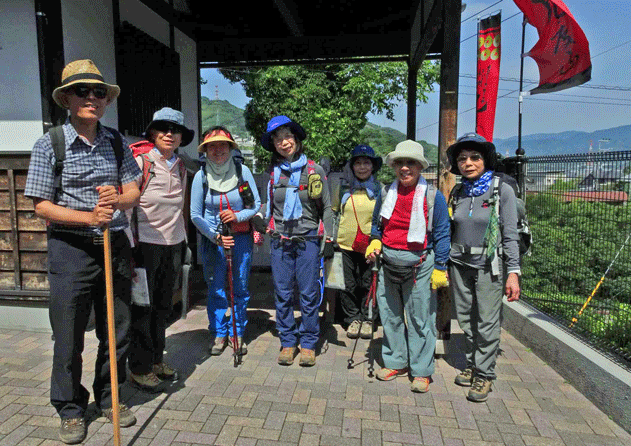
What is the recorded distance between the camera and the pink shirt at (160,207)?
3.27m

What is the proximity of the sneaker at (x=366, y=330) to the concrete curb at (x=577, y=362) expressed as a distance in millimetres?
1522

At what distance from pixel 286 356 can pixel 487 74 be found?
4101mm

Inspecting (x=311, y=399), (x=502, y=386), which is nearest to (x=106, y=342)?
(x=311, y=399)

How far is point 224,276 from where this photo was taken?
13.4ft

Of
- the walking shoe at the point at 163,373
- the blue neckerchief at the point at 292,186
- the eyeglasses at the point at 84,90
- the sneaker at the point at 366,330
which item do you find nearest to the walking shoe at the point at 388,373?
the sneaker at the point at 366,330

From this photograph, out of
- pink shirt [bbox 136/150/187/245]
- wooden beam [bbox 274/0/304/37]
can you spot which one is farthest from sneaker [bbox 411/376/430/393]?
wooden beam [bbox 274/0/304/37]

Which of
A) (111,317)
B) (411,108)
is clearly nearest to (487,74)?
(411,108)

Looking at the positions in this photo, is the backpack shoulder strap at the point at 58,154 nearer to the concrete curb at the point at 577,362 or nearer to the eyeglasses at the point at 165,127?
the eyeglasses at the point at 165,127

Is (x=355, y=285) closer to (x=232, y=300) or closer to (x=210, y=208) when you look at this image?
(x=232, y=300)

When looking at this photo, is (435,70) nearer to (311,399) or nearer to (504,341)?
(504,341)

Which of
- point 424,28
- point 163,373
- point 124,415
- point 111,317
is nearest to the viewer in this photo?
point 111,317

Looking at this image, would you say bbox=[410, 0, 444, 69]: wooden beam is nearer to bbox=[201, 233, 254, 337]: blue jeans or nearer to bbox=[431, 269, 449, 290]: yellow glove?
bbox=[431, 269, 449, 290]: yellow glove

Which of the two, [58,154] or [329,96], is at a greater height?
[329,96]

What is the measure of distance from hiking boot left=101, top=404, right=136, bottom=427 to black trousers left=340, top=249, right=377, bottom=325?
2.40 m
